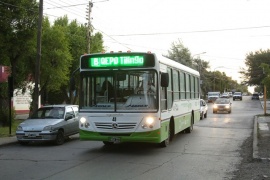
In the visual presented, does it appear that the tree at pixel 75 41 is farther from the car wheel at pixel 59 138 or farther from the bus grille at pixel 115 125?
the bus grille at pixel 115 125

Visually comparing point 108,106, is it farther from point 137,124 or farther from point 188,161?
point 188,161

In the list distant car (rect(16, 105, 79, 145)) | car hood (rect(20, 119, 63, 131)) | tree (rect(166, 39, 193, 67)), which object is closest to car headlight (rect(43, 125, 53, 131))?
distant car (rect(16, 105, 79, 145))

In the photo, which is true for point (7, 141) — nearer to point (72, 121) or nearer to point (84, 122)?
point (72, 121)

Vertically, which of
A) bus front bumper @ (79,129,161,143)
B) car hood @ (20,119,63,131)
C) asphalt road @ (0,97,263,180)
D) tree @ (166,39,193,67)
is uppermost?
tree @ (166,39,193,67)

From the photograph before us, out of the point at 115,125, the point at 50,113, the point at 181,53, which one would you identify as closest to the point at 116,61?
the point at 115,125

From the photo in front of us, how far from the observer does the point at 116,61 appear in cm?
1125

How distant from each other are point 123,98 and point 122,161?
6.29 feet

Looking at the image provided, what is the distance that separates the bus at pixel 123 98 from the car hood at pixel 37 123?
8.64ft

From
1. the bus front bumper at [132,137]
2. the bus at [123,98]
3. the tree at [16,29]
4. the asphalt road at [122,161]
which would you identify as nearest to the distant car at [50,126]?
the asphalt road at [122,161]

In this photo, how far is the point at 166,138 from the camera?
39.7 ft

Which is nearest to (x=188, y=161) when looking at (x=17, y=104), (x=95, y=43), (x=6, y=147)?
(x=6, y=147)

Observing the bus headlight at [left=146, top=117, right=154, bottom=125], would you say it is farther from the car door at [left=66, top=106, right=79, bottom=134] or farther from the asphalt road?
the car door at [left=66, top=106, right=79, bottom=134]

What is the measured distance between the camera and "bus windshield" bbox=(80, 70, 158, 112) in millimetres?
10836

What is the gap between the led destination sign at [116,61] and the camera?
36.3 feet
